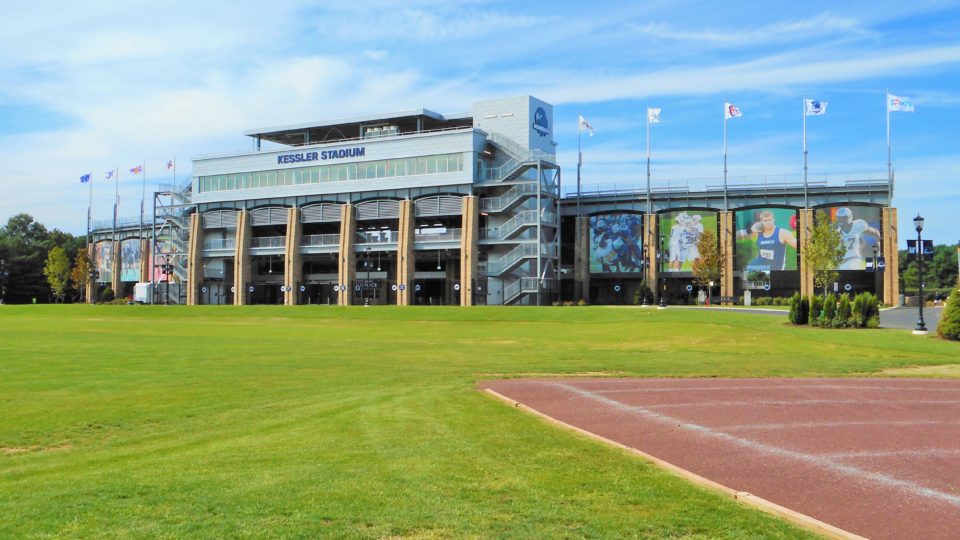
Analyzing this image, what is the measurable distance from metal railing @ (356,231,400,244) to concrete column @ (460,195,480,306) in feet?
28.9

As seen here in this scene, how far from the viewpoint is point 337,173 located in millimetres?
85938

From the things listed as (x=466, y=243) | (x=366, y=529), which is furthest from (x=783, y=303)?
(x=366, y=529)

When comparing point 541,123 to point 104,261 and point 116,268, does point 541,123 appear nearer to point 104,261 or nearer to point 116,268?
point 116,268

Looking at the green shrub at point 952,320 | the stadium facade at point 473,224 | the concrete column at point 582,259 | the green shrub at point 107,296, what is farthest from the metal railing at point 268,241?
the green shrub at point 952,320

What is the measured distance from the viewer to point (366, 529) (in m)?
7.35

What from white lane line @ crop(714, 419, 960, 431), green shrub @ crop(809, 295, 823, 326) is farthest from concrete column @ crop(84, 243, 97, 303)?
white lane line @ crop(714, 419, 960, 431)

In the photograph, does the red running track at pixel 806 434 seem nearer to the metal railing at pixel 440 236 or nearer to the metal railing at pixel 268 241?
the metal railing at pixel 440 236

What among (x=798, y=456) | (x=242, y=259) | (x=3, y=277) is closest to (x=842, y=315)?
(x=798, y=456)

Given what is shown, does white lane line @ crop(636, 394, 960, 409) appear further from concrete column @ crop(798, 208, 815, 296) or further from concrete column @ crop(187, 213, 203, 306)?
concrete column @ crop(187, 213, 203, 306)

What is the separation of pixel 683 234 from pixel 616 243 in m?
6.66

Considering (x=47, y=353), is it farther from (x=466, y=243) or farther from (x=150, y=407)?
(x=466, y=243)

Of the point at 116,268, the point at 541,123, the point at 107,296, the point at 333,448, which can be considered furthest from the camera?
the point at 116,268

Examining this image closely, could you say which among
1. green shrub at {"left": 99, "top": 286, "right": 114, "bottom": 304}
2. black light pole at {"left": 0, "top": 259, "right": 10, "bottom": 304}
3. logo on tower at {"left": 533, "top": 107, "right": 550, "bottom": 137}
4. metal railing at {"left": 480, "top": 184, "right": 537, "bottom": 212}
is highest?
logo on tower at {"left": 533, "top": 107, "right": 550, "bottom": 137}

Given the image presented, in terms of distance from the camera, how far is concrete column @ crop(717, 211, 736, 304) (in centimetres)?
7581
